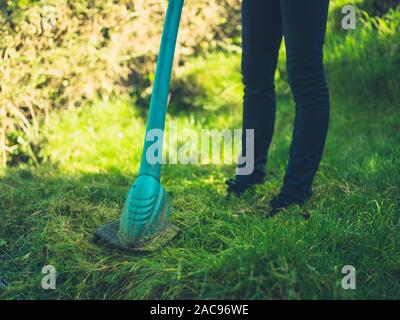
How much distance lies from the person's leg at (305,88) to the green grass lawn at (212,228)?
0.12 metres

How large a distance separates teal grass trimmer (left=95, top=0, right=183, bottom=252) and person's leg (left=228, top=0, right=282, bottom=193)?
36cm

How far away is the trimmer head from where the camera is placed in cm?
150

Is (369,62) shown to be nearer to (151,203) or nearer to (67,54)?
(67,54)

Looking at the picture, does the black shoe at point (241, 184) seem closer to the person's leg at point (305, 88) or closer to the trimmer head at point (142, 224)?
the person's leg at point (305, 88)

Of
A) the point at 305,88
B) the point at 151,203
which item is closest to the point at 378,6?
the point at 305,88

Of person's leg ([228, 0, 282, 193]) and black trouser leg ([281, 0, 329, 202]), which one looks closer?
black trouser leg ([281, 0, 329, 202])

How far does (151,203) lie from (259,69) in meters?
0.74

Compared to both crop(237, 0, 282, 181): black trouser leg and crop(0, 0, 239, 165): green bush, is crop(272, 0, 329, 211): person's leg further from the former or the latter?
crop(0, 0, 239, 165): green bush

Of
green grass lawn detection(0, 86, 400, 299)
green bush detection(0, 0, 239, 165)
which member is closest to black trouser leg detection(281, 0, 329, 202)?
green grass lawn detection(0, 86, 400, 299)

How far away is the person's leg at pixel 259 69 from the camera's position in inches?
72.1

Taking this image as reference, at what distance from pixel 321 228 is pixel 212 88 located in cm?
210

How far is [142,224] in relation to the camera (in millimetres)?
1506

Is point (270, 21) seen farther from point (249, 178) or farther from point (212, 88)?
point (212, 88)
